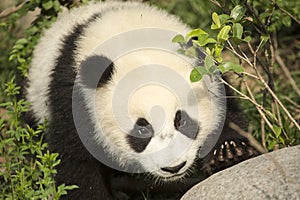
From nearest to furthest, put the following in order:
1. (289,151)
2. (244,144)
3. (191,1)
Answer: (289,151), (244,144), (191,1)

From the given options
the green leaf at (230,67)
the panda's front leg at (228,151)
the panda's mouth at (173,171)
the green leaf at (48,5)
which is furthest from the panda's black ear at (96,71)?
the green leaf at (48,5)

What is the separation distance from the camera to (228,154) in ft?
13.7

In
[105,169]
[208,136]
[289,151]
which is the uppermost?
[289,151]

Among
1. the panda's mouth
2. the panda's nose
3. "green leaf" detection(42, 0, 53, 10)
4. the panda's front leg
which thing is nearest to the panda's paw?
the panda's front leg

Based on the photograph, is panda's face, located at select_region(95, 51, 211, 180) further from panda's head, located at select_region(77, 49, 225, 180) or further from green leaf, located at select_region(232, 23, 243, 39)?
green leaf, located at select_region(232, 23, 243, 39)

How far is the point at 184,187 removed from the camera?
181 inches

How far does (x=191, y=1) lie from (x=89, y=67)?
3035 mm

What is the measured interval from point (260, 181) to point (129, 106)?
3.24 feet

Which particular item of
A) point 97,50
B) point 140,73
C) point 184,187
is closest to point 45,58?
point 97,50

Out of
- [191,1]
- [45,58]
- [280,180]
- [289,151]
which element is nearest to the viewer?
[280,180]

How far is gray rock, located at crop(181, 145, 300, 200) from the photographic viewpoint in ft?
9.71

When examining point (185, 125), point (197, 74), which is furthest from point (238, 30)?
point (185, 125)

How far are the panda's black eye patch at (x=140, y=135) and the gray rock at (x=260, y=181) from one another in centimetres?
51

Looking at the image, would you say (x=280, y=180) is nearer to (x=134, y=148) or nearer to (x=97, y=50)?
(x=134, y=148)
